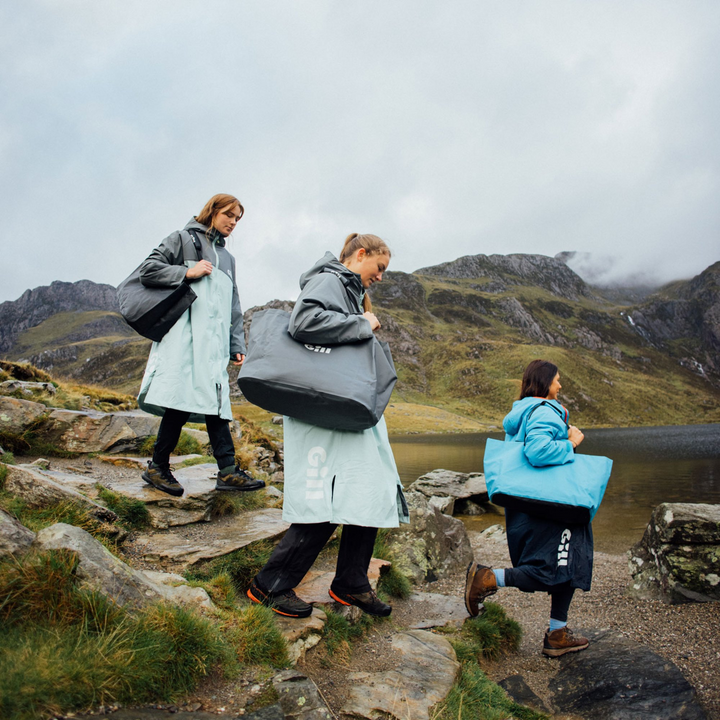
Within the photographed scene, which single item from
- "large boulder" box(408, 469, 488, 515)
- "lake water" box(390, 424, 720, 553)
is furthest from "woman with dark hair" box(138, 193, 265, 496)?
"large boulder" box(408, 469, 488, 515)

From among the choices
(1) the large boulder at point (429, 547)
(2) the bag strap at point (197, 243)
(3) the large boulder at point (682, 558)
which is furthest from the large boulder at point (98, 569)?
(3) the large boulder at point (682, 558)

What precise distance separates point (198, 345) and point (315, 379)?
2337 millimetres

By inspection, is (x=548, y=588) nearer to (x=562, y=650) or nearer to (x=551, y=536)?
(x=551, y=536)

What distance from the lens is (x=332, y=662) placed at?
3.49 m

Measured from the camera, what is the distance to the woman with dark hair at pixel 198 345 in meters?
4.82

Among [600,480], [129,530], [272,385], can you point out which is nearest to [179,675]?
[272,385]

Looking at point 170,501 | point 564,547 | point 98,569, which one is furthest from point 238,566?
point 564,547

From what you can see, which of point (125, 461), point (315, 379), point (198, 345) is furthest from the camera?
point (125, 461)

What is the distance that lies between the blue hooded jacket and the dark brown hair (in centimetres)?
16

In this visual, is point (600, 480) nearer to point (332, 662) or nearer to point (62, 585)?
point (332, 662)

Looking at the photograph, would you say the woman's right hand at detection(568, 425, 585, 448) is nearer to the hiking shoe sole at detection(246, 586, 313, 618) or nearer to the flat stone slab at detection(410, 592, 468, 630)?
the flat stone slab at detection(410, 592, 468, 630)

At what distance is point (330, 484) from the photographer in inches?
137

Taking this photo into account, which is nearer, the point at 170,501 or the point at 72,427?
the point at 170,501

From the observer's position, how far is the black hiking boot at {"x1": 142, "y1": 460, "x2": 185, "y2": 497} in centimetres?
537
